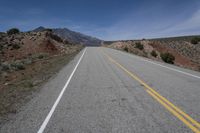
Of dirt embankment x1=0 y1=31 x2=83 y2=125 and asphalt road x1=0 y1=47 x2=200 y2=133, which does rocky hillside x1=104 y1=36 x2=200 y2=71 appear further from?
asphalt road x1=0 y1=47 x2=200 y2=133

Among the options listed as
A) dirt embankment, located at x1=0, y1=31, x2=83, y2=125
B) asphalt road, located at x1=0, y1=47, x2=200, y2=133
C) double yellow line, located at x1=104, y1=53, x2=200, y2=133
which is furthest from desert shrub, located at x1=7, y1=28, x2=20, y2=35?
A: double yellow line, located at x1=104, y1=53, x2=200, y2=133

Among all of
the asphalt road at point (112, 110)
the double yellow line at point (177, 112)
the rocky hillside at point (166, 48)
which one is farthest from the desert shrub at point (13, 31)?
the double yellow line at point (177, 112)

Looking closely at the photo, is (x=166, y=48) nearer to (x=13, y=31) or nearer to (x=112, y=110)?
(x=112, y=110)

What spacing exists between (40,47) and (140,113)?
43722 mm

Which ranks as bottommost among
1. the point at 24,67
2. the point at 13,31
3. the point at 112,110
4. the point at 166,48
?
the point at 166,48

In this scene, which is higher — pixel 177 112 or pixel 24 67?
pixel 177 112

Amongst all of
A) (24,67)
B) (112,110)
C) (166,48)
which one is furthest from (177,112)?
(166,48)

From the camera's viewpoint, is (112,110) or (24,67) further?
(24,67)

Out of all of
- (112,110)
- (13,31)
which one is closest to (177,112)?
(112,110)

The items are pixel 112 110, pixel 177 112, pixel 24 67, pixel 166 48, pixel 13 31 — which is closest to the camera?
pixel 177 112

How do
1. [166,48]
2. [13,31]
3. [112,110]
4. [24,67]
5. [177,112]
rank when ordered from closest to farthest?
[177,112]
[112,110]
[24,67]
[166,48]
[13,31]

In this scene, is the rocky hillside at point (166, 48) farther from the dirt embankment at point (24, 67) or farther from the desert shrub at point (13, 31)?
the desert shrub at point (13, 31)

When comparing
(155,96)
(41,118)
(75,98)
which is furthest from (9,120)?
(155,96)

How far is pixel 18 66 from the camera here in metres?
17.4
